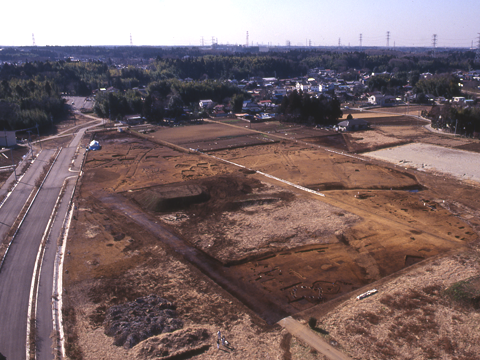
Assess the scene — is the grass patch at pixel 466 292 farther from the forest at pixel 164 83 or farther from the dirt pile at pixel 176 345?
the forest at pixel 164 83

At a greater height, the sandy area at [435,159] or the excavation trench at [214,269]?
the sandy area at [435,159]

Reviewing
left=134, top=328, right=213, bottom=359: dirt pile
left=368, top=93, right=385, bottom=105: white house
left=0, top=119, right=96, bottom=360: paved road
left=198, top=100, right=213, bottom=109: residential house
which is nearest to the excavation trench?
left=134, top=328, right=213, bottom=359: dirt pile

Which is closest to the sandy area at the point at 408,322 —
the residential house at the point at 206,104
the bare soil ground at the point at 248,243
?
the bare soil ground at the point at 248,243

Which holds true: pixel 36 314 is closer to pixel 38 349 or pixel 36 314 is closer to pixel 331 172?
pixel 38 349

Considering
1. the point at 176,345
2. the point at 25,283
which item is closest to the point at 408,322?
the point at 176,345

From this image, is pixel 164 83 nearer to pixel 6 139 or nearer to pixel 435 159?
pixel 6 139

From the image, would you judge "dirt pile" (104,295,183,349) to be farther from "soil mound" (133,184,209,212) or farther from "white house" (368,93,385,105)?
"white house" (368,93,385,105)
